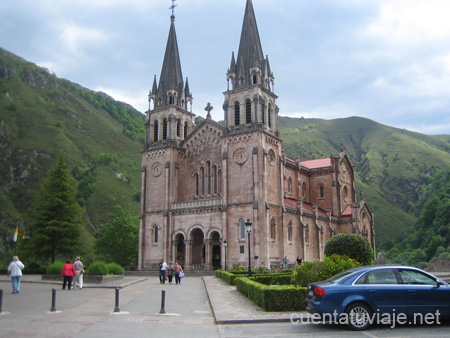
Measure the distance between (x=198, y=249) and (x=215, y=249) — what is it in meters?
2.60

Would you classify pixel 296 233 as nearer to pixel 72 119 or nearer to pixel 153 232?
pixel 153 232

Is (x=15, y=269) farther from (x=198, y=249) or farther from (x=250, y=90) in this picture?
(x=250, y=90)

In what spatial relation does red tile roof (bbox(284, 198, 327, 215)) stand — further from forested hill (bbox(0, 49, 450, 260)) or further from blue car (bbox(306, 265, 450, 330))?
forested hill (bbox(0, 49, 450, 260))

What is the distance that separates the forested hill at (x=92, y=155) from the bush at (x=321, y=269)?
259ft

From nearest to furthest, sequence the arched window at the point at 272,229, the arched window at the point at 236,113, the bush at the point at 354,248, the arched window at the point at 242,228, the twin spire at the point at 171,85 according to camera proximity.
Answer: the bush at the point at 354,248, the arched window at the point at 242,228, the arched window at the point at 272,229, the arched window at the point at 236,113, the twin spire at the point at 171,85

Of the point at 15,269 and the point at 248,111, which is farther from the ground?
the point at 248,111

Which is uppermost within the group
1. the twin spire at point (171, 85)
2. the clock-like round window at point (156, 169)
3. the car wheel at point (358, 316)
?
the twin spire at point (171, 85)

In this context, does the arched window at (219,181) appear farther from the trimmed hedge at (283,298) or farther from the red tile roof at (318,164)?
the trimmed hedge at (283,298)

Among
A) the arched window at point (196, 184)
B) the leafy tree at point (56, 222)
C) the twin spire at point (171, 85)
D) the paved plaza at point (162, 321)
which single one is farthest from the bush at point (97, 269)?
the twin spire at point (171, 85)

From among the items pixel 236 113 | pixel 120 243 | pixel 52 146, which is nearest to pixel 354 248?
pixel 236 113

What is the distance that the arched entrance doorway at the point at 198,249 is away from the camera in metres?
51.3

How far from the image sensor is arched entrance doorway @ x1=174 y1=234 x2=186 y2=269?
169 feet

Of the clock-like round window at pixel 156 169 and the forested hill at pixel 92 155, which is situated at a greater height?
the forested hill at pixel 92 155

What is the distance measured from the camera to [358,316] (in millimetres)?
12836
